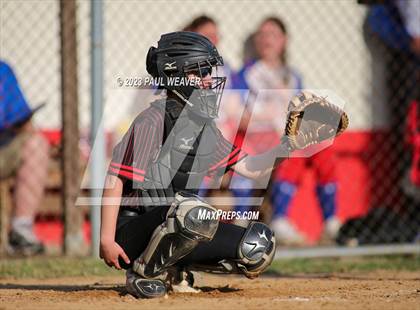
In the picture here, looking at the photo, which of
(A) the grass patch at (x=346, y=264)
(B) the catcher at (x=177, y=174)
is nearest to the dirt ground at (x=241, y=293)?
(B) the catcher at (x=177, y=174)

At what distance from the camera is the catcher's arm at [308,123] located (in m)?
4.66

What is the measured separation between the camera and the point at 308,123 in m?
4.74

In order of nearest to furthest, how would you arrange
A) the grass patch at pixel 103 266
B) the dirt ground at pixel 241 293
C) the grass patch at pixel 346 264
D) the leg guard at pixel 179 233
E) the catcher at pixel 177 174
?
the dirt ground at pixel 241 293, the leg guard at pixel 179 233, the catcher at pixel 177 174, the grass patch at pixel 103 266, the grass patch at pixel 346 264

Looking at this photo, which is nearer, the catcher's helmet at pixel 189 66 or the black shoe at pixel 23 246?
the catcher's helmet at pixel 189 66

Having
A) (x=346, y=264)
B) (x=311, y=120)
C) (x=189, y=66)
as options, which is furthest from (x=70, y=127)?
(x=311, y=120)

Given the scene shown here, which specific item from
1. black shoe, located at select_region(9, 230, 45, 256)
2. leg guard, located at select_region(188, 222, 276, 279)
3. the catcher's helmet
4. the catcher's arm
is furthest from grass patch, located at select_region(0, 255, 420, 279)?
the catcher's helmet

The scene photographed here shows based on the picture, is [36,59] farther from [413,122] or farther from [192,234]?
[192,234]

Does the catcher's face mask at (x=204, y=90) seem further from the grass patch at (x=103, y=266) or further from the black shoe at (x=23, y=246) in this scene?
the black shoe at (x=23, y=246)

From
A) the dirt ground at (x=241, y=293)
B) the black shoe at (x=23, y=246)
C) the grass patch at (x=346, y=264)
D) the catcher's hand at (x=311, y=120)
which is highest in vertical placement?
the catcher's hand at (x=311, y=120)

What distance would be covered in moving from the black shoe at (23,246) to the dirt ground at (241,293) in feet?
5.66

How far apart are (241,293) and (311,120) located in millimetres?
1031

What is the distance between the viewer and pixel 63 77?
7.59 meters

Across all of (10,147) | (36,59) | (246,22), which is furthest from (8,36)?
(246,22)

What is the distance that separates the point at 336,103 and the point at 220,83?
62 centimetres
